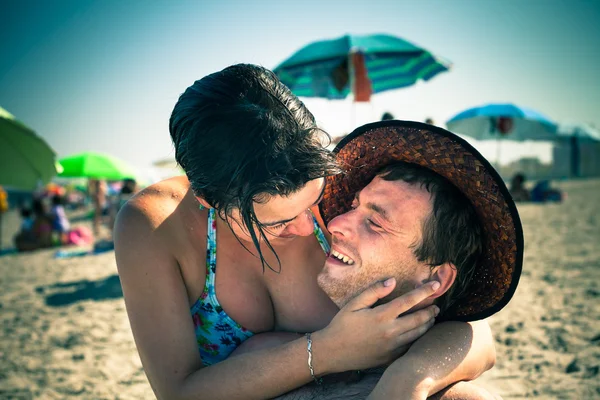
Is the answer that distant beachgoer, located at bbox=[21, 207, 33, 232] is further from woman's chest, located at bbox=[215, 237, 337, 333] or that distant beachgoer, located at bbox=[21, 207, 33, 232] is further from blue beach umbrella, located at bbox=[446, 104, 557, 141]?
blue beach umbrella, located at bbox=[446, 104, 557, 141]

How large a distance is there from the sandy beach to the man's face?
199cm

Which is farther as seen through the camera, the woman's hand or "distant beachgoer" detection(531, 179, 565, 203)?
"distant beachgoer" detection(531, 179, 565, 203)

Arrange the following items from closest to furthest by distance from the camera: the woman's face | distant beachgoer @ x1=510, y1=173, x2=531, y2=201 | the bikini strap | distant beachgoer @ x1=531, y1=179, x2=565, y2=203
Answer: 1. the woman's face
2. the bikini strap
3. distant beachgoer @ x1=510, y1=173, x2=531, y2=201
4. distant beachgoer @ x1=531, y1=179, x2=565, y2=203

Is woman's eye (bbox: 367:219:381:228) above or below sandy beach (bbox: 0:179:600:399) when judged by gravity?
above

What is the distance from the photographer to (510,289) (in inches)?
70.6

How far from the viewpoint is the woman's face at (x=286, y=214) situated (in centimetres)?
172

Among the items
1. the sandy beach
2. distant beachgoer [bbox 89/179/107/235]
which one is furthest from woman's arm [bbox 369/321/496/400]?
distant beachgoer [bbox 89/179/107/235]

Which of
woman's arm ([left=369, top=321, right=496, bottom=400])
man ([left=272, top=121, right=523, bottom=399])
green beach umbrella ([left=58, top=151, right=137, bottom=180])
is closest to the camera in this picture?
woman's arm ([left=369, top=321, right=496, bottom=400])

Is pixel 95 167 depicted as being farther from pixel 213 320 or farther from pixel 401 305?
pixel 401 305

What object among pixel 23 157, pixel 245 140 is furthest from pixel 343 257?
pixel 23 157

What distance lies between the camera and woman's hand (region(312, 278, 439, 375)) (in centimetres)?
160

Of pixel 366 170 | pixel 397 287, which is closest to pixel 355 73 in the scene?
pixel 366 170

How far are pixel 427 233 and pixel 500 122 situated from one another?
1264 centimetres

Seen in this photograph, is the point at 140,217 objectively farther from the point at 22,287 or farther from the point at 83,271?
the point at 83,271
